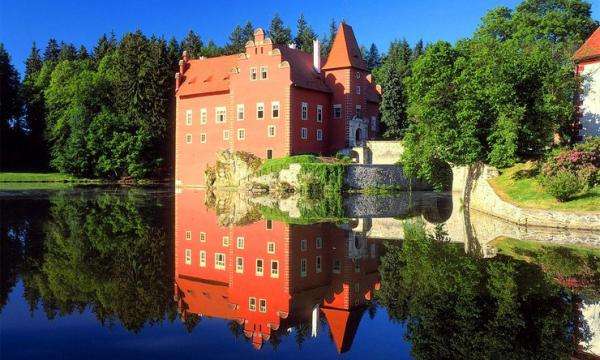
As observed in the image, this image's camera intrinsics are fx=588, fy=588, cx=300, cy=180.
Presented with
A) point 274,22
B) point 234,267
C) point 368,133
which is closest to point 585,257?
point 234,267

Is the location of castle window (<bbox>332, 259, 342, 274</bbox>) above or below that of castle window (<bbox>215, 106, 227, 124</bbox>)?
below

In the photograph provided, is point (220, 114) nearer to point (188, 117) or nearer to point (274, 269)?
point (188, 117)

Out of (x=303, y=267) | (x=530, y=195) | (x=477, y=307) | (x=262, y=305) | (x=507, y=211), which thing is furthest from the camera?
(x=507, y=211)

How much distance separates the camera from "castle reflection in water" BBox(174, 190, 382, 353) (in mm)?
9883

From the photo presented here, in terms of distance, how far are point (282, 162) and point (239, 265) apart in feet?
95.9

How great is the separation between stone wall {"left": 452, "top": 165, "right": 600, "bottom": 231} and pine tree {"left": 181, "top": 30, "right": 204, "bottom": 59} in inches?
1875

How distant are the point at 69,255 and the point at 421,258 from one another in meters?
8.96

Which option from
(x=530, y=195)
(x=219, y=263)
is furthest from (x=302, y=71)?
(x=219, y=263)

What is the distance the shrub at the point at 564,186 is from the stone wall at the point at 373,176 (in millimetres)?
20509

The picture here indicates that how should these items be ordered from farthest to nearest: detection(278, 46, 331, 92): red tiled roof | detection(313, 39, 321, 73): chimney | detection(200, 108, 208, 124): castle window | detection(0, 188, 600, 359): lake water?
detection(200, 108, 208, 124): castle window → detection(313, 39, 321, 73): chimney → detection(278, 46, 331, 92): red tiled roof → detection(0, 188, 600, 359): lake water

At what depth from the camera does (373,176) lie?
43.8 meters

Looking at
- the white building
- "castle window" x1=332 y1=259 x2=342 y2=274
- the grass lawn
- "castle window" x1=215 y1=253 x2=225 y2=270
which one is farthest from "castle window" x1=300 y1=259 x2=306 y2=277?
the white building

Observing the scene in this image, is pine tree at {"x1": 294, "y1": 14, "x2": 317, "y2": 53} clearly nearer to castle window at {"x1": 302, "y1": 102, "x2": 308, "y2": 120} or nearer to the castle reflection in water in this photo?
castle window at {"x1": 302, "y1": 102, "x2": 308, "y2": 120}

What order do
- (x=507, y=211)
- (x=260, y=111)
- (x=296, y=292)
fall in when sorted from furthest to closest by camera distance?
(x=260, y=111), (x=507, y=211), (x=296, y=292)
